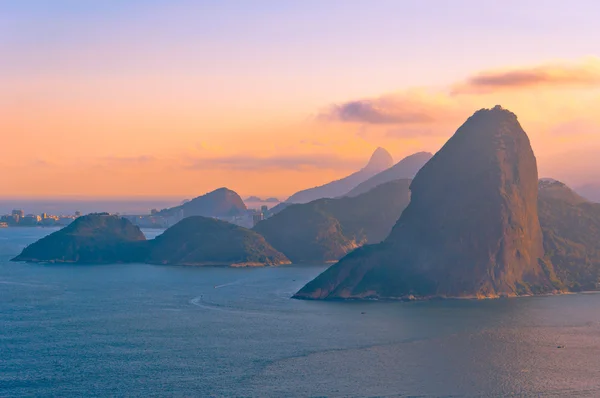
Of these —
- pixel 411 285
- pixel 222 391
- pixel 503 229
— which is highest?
pixel 503 229

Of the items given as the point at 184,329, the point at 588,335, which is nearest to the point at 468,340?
the point at 588,335

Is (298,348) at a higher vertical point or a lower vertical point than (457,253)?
lower

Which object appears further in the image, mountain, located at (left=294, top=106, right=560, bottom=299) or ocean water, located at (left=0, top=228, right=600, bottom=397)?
mountain, located at (left=294, top=106, right=560, bottom=299)

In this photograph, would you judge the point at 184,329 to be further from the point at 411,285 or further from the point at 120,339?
the point at 411,285

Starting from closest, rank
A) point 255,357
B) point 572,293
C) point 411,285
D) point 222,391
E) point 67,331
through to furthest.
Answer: point 222,391 → point 255,357 → point 67,331 → point 411,285 → point 572,293

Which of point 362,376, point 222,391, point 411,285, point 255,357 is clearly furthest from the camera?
point 411,285

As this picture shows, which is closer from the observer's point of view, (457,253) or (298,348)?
(298,348)
